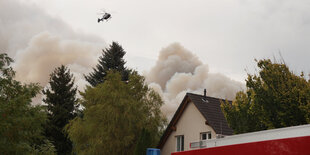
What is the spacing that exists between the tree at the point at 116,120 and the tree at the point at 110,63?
73.5ft

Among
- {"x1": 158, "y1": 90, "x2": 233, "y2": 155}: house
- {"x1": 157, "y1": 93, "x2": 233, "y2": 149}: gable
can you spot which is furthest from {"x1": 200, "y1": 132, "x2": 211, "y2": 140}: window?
{"x1": 157, "y1": 93, "x2": 233, "y2": 149}: gable

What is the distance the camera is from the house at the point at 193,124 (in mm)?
29484

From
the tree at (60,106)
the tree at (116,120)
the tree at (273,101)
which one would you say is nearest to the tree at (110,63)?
the tree at (60,106)

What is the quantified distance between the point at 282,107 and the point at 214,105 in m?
11.0

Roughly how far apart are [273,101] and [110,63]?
38432mm

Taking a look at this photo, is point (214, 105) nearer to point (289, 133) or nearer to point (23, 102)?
point (23, 102)

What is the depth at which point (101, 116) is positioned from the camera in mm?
32406

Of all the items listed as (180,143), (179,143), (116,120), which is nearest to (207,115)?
(180,143)

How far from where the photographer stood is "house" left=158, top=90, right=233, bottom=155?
96.7 ft

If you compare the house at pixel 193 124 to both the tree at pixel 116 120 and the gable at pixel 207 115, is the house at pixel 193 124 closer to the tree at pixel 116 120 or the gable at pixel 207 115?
the gable at pixel 207 115

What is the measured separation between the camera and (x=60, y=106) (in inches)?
1719

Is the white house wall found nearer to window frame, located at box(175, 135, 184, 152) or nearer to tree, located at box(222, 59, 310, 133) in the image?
window frame, located at box(175, 135, 184, 152)

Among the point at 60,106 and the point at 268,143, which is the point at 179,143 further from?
the point at 268,143

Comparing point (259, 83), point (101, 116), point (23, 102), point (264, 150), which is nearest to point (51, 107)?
point (101, 116)
